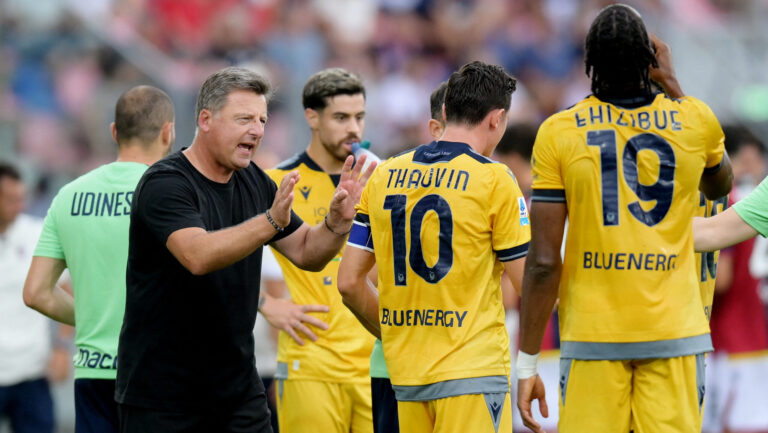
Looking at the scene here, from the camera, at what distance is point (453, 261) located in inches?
202

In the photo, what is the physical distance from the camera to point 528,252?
16.8ft

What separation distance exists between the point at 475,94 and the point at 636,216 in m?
0.99

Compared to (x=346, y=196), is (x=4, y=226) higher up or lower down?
higher up

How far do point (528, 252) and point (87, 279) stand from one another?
268 cm

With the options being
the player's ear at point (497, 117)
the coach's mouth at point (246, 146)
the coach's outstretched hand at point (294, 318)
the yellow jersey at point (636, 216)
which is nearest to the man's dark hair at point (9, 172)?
the coach's outstretched hand at point (294, 318)

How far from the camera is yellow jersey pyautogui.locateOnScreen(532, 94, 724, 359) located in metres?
4.88

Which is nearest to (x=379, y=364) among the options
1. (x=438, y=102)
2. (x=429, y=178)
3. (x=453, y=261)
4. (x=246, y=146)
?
(x=453, y=261)

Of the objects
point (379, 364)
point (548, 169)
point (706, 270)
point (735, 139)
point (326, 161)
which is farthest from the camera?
point (735, 139)

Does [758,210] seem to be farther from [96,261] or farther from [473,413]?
[96,261]

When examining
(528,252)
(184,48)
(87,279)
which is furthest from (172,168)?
(184,48)

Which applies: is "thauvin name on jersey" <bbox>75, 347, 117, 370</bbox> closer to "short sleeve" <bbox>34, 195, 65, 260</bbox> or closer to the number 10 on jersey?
"short sleeve" <bbox>34, 195, 65, 260</bbox>

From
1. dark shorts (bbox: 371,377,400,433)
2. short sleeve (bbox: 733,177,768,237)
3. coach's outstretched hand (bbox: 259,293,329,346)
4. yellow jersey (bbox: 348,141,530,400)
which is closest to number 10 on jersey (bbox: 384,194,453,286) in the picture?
yellow jersey (bbox: 348,141,530,400)

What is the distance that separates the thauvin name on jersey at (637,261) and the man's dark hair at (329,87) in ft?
9.99

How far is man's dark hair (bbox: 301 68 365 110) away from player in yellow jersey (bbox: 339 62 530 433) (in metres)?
2.21
